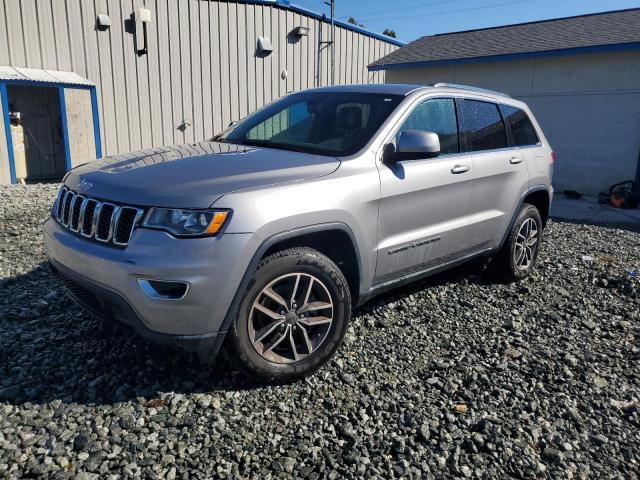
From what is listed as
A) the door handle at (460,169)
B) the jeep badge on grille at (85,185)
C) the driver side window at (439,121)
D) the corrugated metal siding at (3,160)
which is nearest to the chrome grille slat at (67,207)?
the jeep badge on grille at (85,185)

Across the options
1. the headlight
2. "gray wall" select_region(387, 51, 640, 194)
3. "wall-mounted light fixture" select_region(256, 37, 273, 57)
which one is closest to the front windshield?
the headlight

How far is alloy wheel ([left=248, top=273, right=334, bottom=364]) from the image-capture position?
2924mm

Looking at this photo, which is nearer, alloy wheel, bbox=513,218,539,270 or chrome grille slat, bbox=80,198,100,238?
chrome grille slat, bbox=80,198,100,238

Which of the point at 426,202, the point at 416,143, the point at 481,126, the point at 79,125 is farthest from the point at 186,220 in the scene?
the point at 79,125

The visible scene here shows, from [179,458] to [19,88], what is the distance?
11.3m

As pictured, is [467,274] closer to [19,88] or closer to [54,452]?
[54,452]

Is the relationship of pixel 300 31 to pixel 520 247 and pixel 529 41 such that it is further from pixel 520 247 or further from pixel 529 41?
pixel 520 247

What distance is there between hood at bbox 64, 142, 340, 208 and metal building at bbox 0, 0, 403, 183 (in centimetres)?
851

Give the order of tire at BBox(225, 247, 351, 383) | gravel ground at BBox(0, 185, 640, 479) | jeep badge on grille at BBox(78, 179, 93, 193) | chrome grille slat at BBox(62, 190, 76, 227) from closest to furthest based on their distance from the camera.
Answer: gravel ground at BBox(0, 185, 640, 479) → tire at BBox(225, 247, 351, 383) → jeep badge on grille at BBox(78, 179, 93, 193) → chrome grille slat at BBox(62, 190, 76, 227)

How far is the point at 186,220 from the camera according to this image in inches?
103

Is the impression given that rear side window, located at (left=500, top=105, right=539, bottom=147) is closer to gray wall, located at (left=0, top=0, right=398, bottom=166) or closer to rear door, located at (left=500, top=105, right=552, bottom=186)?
rear door, located at (left=500, top=105, right=552, bottom=186)

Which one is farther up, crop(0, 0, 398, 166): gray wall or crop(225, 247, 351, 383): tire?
crop(0, 0, 398, 166): gray wall

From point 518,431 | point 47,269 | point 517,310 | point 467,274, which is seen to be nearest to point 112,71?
point 47,269

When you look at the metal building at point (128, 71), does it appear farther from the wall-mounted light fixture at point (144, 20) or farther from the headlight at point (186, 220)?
the headlight at point (186, 220)
